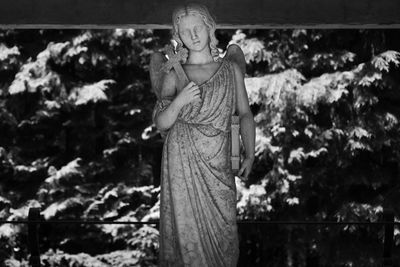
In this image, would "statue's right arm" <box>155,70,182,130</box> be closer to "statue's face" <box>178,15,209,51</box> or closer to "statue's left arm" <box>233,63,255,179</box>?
"statue's face" <box>178,15,209,51</box>

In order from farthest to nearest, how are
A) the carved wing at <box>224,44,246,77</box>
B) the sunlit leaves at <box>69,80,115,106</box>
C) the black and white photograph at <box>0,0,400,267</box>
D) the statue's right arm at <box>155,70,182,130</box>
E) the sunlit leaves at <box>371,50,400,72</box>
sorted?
the sunlit leaves at <box>69,80,115,106</box> → the black and white photograph at <box>0,0,400,267</box> → the sunlit leaves at <box>371,50,400,72</box> → the carved wing at <box>224,44,246,77</box> → the statue's right arm at <box>155,70,182,130</box>

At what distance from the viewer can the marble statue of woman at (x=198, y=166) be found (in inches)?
218

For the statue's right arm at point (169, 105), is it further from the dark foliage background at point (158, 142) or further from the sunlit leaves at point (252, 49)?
the sunlit leaves at point (252, 49)

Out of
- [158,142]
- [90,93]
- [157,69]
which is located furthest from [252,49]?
[157,69]

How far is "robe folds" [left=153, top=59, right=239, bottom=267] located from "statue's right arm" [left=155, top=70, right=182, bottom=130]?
53 mm

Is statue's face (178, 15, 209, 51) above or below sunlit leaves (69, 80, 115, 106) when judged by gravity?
below

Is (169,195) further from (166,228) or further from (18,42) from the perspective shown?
(18,42)

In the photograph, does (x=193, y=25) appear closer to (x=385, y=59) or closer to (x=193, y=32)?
(x=193, y=32)

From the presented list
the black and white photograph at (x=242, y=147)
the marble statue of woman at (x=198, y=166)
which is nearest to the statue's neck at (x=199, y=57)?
the marble statue of woman at (x=198, y=166)

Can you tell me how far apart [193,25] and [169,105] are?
0.50m

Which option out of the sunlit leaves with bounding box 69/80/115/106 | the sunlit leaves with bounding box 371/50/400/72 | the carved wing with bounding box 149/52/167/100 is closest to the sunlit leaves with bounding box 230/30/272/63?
the sunlit leaves with bounding box 371/50/400/72

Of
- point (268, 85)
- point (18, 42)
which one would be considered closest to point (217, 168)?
point (268, 85)

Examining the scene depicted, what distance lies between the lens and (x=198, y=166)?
5.55 m

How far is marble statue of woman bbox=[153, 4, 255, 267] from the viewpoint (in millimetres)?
5539
